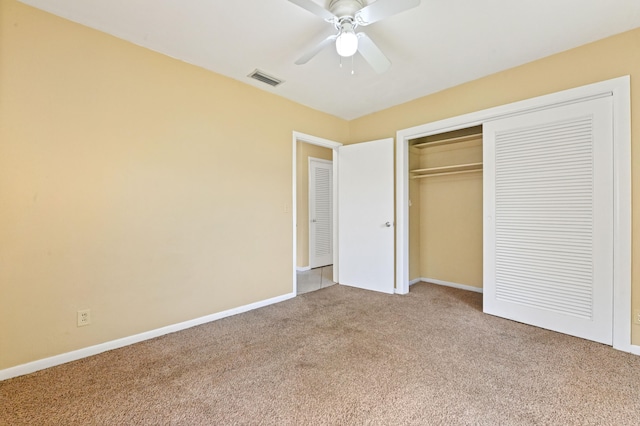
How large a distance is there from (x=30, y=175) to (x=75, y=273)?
75cm

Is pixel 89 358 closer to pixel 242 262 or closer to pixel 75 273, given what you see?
pixel 75 273

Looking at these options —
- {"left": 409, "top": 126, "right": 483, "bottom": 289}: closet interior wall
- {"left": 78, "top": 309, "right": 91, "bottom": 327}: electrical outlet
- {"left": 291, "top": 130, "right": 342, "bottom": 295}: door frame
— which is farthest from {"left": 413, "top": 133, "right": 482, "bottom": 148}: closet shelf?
{"left": 78, "top": 309, "right": 91, "bottom": 327}: electrical outlet

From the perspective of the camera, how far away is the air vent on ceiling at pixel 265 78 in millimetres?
2904

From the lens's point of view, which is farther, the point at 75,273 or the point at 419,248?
the point at 419,248

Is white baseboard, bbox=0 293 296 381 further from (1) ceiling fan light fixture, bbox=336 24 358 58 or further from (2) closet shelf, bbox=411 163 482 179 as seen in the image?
(2) closet shelf, bbox=411 163 482 179

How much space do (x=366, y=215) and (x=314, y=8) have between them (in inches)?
105

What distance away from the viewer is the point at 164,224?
8.37 ft

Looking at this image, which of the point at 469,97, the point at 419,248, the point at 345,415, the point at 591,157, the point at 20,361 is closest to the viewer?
the point at 345,415

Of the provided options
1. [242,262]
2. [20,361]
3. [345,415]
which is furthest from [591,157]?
[20,361]

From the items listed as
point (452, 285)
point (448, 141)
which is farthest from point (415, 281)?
point (448, 141)

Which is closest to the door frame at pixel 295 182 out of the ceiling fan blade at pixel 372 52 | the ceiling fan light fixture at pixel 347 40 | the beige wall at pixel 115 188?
the beige wall at pixel 115 188

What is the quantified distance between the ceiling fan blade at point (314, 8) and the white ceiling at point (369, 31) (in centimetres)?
21

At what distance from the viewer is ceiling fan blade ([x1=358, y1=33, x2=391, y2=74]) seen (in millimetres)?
1995

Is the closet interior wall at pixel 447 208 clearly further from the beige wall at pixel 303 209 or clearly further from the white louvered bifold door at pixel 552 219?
the beige wall at pixel 303 209
